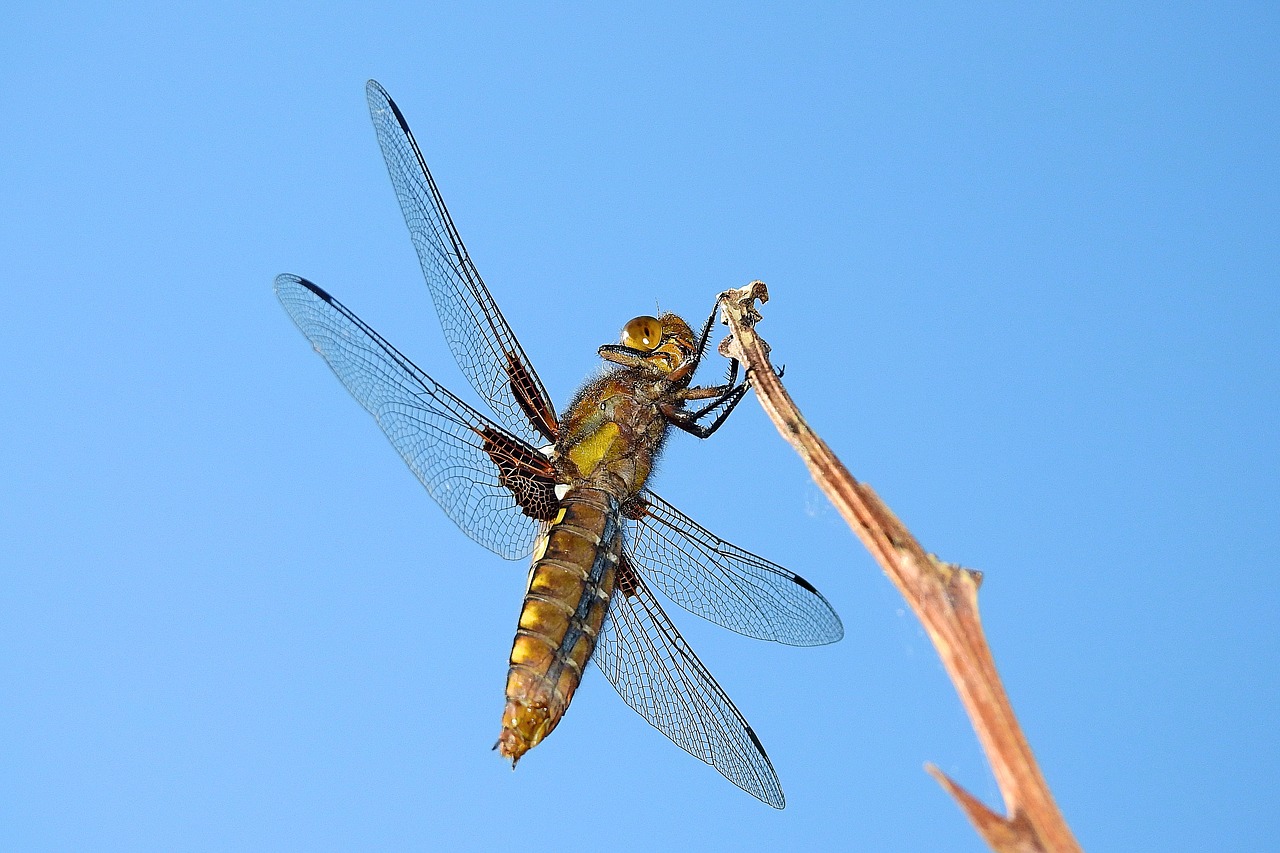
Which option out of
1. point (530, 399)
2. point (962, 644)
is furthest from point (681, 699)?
point (962, 644)

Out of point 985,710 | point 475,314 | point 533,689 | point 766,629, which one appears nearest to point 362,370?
point 475,314

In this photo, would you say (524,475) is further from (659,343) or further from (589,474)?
(659,343)

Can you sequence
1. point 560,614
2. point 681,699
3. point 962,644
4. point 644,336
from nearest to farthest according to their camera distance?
Result: point 962,644
point 560,614
point 681,699
point 644,336

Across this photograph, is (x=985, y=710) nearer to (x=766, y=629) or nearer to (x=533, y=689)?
(x=533, y=689)

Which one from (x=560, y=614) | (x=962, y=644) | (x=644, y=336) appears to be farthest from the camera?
(x=644, y=336)

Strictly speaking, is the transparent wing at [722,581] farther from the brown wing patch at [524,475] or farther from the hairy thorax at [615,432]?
the brown wing patch at [524,475]

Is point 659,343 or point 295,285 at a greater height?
point 659,343

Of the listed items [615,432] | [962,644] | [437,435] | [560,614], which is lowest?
[962,644]
